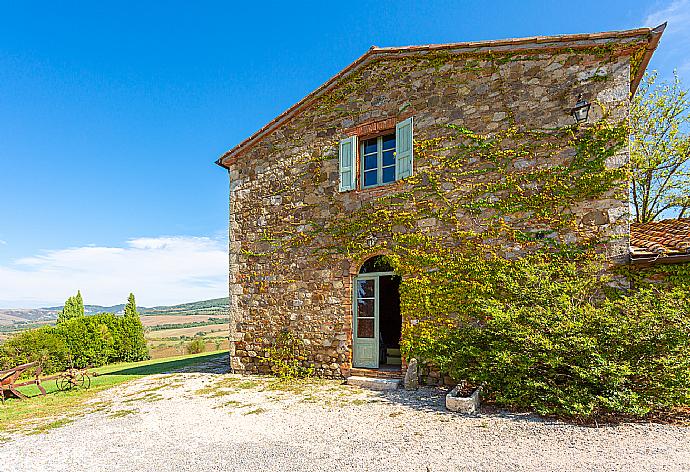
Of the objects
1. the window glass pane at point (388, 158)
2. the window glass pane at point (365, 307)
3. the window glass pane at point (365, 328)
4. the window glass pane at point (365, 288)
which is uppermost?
the window glass pane at point (388, 158)

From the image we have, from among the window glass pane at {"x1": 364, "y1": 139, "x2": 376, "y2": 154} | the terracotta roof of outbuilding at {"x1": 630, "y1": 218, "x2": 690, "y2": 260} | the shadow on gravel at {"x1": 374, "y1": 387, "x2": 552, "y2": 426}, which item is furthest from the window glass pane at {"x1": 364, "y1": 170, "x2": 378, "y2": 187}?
the terracotta roof of outbuilding at {"x1": 630, "y1": 218, "x2": 690, "y2": 260}

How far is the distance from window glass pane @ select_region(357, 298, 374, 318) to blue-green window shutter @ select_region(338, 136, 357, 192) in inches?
93.9

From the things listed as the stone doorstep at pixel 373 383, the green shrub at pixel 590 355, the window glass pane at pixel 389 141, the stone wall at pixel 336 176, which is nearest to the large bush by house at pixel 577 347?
the green shrub at pixel 590 355

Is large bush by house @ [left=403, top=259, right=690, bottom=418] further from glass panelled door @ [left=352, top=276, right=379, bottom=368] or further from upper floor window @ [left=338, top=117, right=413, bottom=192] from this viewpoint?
upper floor window @ [left=338, top=117, right=413, bottom=192]

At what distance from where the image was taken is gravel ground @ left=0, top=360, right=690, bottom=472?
4355mm

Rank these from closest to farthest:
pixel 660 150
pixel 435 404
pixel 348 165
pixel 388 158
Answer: pixel 435 404 < pixel 388 158 < pixel 348 165 < pixel 660 150

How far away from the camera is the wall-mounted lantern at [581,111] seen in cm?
686

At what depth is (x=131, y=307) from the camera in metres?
19.6

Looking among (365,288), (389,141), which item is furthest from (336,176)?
(365,288)

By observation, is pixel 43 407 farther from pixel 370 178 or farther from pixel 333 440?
pixel 370 178

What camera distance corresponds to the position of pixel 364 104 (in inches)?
358

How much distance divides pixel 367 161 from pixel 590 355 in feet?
18.3

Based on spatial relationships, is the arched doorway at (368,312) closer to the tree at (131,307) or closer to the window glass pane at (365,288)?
the window glass pane at (365,288)

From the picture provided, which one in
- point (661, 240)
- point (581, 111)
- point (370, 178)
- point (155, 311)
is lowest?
point (155, 311)
